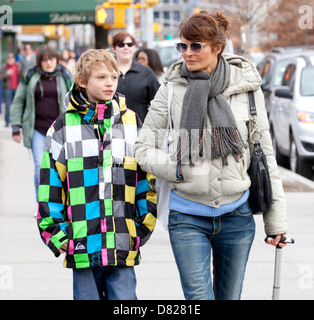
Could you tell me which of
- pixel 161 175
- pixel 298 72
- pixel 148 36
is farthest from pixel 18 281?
pixel 148 36

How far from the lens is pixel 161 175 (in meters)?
3.73

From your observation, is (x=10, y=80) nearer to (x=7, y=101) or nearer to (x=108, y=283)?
(x=7, y=101)

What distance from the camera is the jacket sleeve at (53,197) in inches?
149

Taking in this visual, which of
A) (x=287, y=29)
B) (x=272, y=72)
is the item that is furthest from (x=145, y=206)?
(x=287, y=29)

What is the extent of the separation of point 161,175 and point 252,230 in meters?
0.52

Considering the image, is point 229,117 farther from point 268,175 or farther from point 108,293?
point 108,293

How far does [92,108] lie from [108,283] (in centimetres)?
83

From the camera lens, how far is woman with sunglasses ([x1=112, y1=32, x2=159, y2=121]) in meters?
7.41

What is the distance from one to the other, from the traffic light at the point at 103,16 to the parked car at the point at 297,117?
7024 millimetres

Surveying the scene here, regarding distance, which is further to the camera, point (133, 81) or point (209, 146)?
point (133, 81)

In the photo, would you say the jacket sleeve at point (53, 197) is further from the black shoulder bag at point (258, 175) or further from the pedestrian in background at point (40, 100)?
the pedestrian in background at point (40, 100)

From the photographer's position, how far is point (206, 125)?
3768mm

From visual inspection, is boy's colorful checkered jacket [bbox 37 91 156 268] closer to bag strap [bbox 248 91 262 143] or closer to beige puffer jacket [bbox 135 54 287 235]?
beige puffer jacket [bbox 135 54 287 235]

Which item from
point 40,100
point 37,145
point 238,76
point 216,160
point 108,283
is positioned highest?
point 238,76
